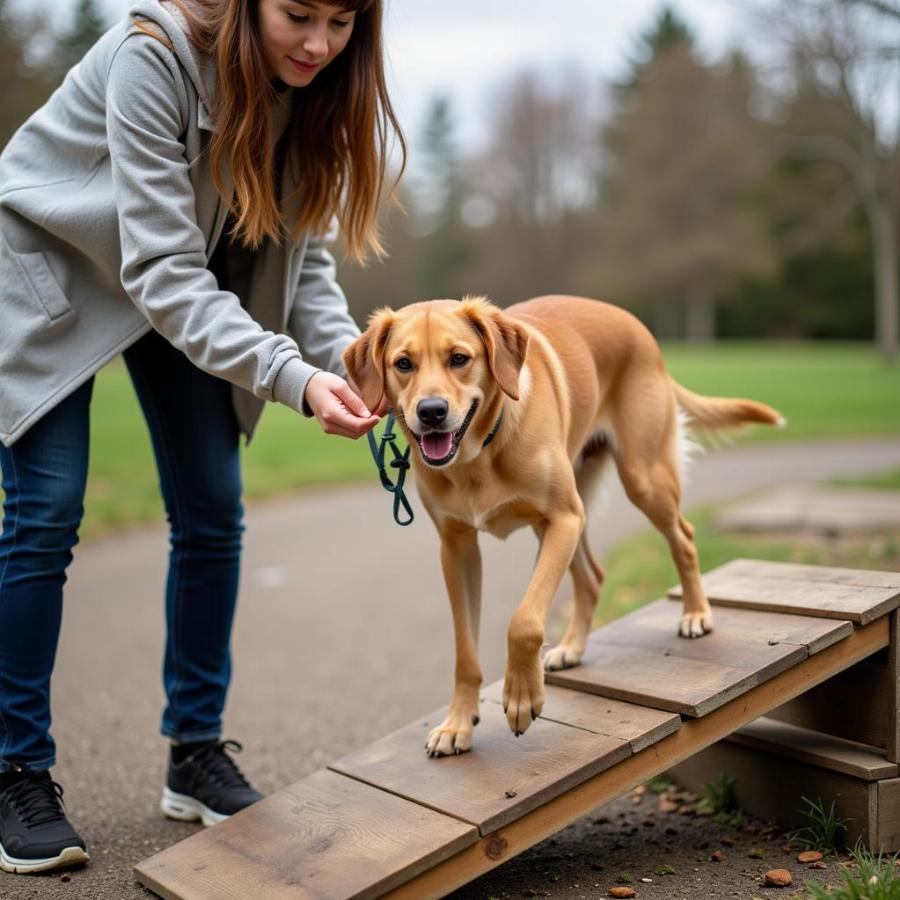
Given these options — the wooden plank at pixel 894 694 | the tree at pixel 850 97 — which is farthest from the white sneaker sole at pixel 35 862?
the tree at pixel 850 97

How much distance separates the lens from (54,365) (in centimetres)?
284

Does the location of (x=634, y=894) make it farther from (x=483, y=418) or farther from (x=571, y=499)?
(x=483, y=418)

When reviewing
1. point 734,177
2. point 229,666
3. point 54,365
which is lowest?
point 229,666

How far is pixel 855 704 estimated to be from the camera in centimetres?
314

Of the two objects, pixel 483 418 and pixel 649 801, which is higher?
pixel 483 418

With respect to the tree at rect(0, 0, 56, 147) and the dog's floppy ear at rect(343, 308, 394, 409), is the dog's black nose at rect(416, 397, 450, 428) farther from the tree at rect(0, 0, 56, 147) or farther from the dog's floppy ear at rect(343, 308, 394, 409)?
the tree at rect(0, 0, 56, 147)

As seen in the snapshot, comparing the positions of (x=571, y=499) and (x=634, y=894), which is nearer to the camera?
(x=634, y=894)

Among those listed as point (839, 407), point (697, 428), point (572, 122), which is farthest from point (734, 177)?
point (697, 428)

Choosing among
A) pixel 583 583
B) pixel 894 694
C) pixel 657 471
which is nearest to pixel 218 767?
pixel 583 583

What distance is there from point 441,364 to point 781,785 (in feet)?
5.48

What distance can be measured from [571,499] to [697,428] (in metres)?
Result: 1.19

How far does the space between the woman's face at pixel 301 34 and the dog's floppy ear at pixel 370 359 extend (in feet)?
2.29

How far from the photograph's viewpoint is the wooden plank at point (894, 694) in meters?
2.96

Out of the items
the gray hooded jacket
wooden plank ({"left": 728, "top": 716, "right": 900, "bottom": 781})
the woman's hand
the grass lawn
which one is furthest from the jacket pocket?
the grass lawn
